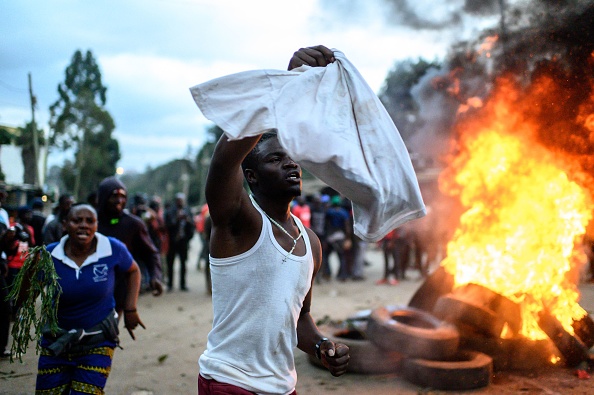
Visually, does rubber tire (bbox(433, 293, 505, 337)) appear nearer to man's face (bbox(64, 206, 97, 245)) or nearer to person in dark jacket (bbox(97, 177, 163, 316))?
person in dark jacket (bbox(97, 177, 163, 316))

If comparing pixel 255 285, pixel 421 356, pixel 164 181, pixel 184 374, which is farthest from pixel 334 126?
pixel 164 181

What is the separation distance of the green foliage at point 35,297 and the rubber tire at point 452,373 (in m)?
3.45

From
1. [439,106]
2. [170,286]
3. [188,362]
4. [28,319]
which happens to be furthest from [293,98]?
[170,286]

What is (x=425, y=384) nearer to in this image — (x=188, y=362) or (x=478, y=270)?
(x=478, y=270)

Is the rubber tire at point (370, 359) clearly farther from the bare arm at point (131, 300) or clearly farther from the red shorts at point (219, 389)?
the red shorts at point (219, 389)

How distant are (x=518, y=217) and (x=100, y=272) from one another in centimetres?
552

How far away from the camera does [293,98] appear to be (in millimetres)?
1750

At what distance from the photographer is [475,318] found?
542cm

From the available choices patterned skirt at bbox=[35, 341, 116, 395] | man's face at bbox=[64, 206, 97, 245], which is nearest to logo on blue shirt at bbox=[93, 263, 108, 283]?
man's face at bbox=[64, 206, 97, 245]

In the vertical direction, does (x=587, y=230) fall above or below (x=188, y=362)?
above

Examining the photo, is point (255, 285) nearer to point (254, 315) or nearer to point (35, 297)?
point (254, 315)

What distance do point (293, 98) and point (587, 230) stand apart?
596 centimetres

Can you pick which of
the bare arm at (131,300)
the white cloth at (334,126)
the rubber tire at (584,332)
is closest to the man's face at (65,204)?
the bare arm at (131,300)

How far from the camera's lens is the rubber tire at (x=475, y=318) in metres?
5.42
